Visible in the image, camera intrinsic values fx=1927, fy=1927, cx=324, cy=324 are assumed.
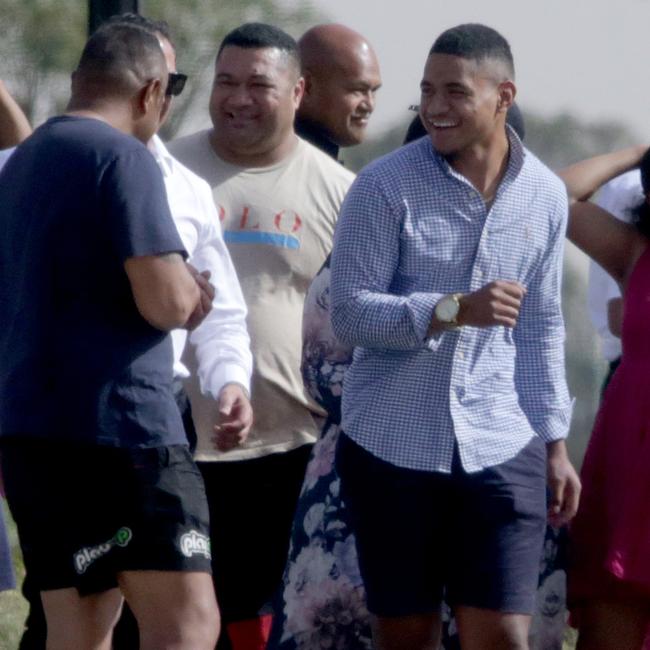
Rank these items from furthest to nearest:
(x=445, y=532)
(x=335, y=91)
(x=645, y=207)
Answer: (x=335, y=91) < (x=645, y=207) < (x=445, y=532)

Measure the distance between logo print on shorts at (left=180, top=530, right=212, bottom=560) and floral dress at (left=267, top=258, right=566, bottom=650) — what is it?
64cm

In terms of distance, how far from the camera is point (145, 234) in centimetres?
396

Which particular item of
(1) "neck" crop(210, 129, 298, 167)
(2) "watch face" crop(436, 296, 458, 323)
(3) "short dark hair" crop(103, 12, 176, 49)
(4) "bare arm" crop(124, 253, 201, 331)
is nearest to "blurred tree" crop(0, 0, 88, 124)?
(1) "neck" crop(210, 129, 298, 167)

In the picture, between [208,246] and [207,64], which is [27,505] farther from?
[207,64]

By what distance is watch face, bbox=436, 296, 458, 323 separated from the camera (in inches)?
163

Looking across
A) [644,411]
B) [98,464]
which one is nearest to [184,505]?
[98,464]

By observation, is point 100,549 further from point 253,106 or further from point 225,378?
point 253,106

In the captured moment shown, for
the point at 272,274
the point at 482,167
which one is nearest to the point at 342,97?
the point at 272,274

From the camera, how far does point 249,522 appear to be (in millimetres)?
5520

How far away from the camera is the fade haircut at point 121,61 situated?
420 cm

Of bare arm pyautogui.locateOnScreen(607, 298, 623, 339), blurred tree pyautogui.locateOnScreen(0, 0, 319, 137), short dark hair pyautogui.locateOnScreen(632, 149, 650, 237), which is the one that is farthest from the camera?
blurred tree pyautogui.locateOnScreen(0, 0, 319, 137)

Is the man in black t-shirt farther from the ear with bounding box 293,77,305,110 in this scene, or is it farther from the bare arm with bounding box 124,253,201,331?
the ear with bounding box 293,77,305,110

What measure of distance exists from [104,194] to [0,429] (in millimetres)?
564

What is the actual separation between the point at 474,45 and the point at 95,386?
4.00 feet
